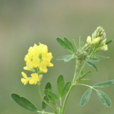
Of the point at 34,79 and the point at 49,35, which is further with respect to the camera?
the point at 49,35

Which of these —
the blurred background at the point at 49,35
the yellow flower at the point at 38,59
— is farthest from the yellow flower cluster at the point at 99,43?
the blurred background at the point at 49,35

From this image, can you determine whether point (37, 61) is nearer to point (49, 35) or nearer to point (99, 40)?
point (99, 40)

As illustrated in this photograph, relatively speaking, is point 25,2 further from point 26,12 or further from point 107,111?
point 107,111

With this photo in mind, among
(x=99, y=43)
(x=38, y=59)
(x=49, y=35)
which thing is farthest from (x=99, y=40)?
(x=49, y=35)

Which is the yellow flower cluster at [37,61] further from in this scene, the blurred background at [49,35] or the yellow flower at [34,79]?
the blurred background at [49,35]

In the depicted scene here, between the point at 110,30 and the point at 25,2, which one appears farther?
the point at 25,2

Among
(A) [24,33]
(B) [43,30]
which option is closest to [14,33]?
(A) [24,33]

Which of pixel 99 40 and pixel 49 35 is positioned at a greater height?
pixel 49 35

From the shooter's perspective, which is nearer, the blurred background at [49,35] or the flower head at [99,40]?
the flower head at [99,40]

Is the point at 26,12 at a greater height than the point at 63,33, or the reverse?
the point at 26,12
